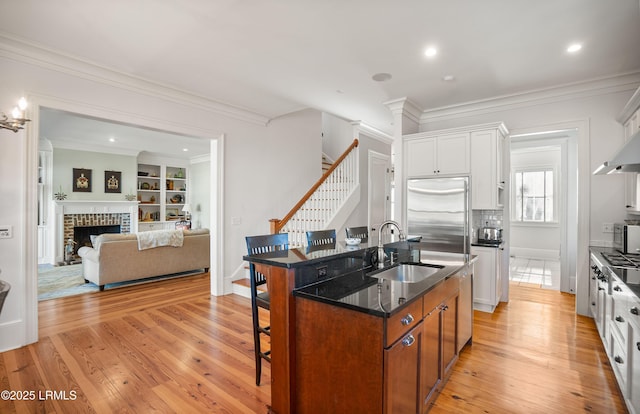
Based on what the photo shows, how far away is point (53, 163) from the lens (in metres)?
7.36

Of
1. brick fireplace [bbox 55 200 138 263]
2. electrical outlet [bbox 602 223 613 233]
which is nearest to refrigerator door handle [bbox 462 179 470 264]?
electrical outlet [bbox 602 223 613 233]

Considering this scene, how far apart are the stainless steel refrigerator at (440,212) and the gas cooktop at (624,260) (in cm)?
138

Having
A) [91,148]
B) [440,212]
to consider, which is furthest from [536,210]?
[91,148]

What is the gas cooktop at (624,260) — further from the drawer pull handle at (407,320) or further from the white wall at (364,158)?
the white wall at (364,158)

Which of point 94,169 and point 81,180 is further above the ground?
point 94,169

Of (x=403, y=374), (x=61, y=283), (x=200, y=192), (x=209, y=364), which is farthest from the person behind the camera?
(x=200, y=192)

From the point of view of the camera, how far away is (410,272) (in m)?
2.67

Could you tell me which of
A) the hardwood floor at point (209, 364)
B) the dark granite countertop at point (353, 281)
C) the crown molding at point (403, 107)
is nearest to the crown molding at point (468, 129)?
the crown molding at point (403, 107)

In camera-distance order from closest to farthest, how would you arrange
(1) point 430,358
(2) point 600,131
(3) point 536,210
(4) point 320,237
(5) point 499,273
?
(1) point 430,358 < (4) point 320,237 < (2) point 600,131 < (5) point 499,273 < (3) point 536,210

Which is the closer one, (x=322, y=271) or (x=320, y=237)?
(x=322, y=271)

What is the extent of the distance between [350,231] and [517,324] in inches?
88.2

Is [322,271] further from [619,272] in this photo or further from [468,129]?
[468,129]

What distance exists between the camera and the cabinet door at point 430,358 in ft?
6.19

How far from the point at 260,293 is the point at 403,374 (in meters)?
1.37
